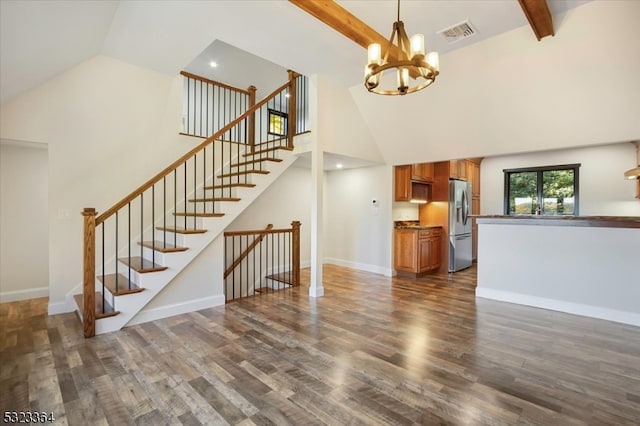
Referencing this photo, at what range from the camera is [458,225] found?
6230 mm

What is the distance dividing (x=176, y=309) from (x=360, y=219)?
13.1 feet

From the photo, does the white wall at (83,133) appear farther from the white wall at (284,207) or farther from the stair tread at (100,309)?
the white wall at (284,207)

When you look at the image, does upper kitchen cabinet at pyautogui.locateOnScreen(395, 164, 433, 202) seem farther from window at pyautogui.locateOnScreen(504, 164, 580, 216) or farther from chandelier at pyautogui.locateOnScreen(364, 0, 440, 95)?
chandelier at pyautogui.locateOnScreen(364, 0, 440, 95)

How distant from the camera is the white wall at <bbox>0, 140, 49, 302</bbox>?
4055 mm

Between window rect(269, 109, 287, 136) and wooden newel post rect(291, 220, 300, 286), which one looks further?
window rect(269, 109, 287, 136)

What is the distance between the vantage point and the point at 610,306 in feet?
11.7

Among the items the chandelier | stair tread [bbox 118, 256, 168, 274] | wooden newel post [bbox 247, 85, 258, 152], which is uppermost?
wooden newel post [bbox 247, 85, 258, 152]

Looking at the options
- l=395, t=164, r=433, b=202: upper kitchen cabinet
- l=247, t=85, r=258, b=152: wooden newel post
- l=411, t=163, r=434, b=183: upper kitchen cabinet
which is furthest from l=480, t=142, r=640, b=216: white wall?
l=247, t=85, r=258, b=152: wooden newel post

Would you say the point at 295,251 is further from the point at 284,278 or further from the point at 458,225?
the point at 458,225

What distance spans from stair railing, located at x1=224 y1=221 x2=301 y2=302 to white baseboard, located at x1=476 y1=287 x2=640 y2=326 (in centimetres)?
296

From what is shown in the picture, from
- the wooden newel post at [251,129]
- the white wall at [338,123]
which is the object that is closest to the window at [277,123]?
the wooden newel post at [251,129]

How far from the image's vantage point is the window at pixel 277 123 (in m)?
7.30

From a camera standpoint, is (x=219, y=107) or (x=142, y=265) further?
(x=219, y=107)

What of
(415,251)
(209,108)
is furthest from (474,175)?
(209,108)
